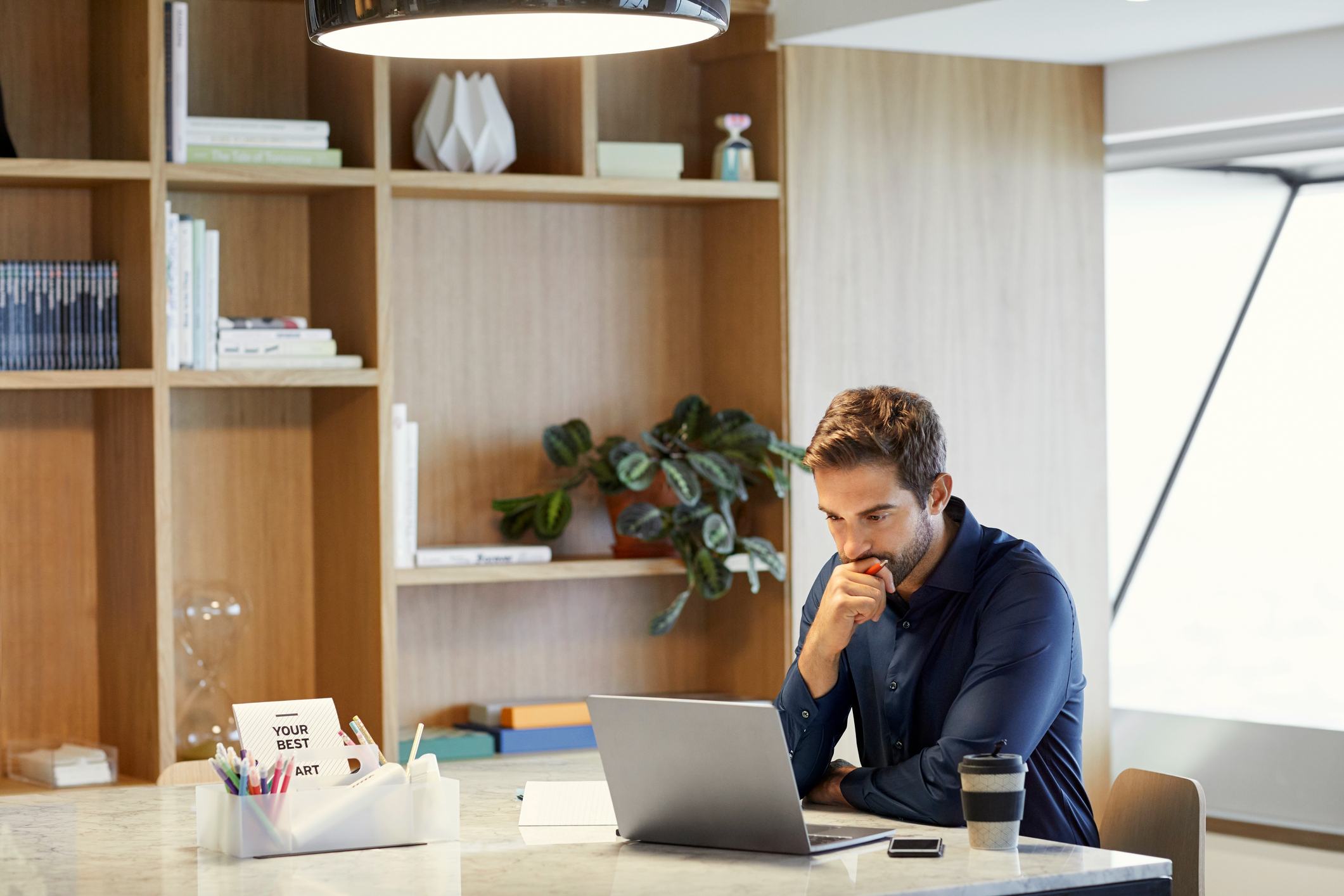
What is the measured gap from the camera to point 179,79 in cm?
383

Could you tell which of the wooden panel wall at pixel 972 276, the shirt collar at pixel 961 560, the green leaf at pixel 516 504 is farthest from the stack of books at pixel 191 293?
the shirt collar at pixel 961 560

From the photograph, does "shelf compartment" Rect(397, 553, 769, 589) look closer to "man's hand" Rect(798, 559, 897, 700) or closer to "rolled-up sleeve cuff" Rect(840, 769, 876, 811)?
"man's hand" Rect(798, 559, 897, 700)

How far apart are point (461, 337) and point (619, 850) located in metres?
2.30

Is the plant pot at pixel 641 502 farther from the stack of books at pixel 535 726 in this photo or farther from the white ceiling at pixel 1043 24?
the white ceiling at pixel 1043 24

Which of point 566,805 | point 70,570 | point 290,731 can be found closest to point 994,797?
point 566,805

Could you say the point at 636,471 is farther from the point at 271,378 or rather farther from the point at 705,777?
the point at 705,777

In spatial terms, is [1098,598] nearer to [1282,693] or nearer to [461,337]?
[1282,693]

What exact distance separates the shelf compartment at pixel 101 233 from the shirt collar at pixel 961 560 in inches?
74.6

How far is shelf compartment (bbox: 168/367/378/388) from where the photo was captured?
3.85 m

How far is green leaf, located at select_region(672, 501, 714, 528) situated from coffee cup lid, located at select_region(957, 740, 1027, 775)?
1890 millimetres

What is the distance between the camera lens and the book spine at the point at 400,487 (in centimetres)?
409

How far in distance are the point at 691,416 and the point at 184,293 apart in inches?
48.7

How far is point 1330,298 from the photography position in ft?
15.6

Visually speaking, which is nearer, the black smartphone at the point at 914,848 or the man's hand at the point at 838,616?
the black smartphone at the point at 914,848
